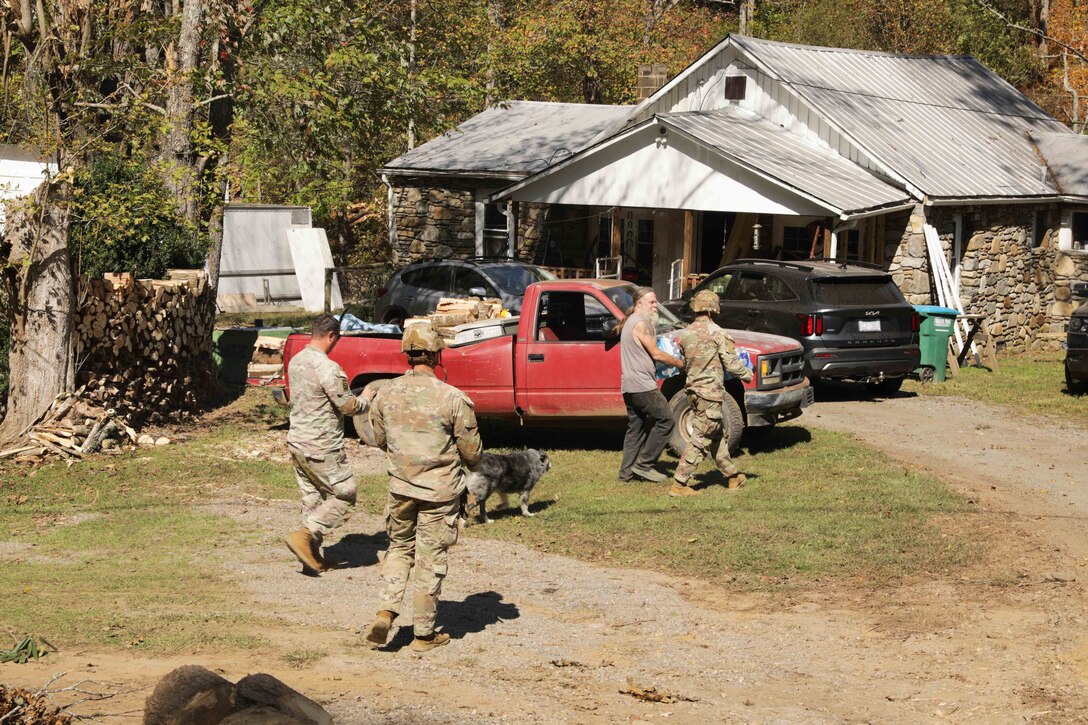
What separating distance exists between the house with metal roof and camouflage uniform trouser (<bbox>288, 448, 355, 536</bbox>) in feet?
Result: 42.3

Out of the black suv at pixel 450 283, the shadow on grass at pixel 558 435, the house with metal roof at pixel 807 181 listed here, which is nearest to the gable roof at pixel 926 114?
the house with metal roof at pixel 807 181

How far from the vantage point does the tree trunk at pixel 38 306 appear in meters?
13.9

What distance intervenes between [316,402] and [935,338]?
41.8 ft

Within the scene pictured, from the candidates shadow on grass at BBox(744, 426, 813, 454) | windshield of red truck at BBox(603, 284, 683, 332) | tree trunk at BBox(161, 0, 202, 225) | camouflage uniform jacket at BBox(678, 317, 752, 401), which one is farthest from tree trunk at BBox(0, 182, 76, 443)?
shadow on grass at BBox(744, 426, 813, 454)

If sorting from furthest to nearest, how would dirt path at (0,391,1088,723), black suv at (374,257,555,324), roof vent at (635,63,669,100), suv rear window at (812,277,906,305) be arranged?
roof vent at (635,63,669,100)
black suv at (374,257,555,324)
suv rear window at (812,277,906,305)
dirt path at (0,391,1088,723)

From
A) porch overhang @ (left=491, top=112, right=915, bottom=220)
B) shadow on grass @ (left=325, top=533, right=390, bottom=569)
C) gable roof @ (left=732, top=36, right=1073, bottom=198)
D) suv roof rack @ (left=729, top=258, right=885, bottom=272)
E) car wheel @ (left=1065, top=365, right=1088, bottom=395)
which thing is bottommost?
shadow on grass @ (left=325, top=533, right=390, bottom=569)

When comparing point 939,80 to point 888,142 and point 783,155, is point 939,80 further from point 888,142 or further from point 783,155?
point 783,155

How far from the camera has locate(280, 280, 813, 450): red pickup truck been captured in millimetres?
13430

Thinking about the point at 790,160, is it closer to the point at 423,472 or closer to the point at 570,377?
the point at 570,377

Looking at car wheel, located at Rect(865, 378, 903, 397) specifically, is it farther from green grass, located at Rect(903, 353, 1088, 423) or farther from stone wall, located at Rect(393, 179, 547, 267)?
stone wall, located at Rect(393, 179, 547, 267)

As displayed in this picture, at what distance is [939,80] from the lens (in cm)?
2839

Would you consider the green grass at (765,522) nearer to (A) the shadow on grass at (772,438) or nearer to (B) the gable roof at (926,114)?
(A) the shadow on grass at (772,438)

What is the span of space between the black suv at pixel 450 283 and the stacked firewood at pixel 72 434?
22.0 ft

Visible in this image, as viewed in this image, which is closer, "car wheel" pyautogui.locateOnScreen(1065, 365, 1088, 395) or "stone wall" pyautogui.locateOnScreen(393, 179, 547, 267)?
"car wheel" pyautogui.locateOnScreen(1065, 365, 1088, 395)
